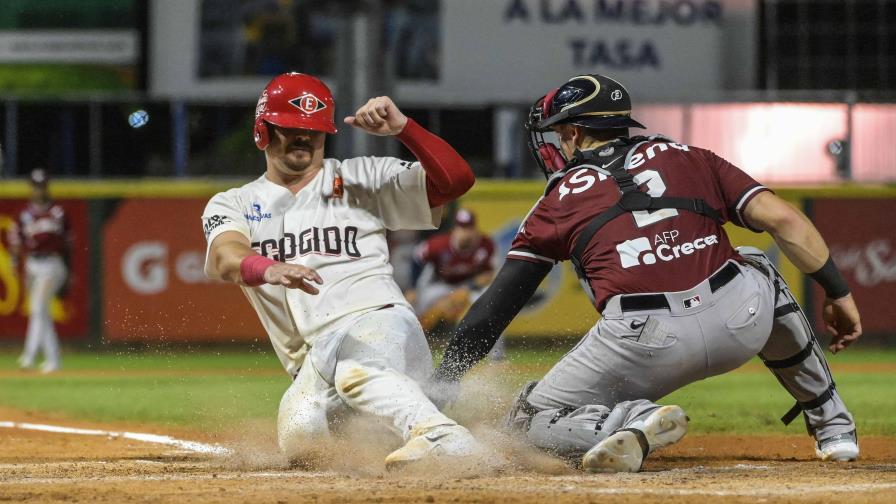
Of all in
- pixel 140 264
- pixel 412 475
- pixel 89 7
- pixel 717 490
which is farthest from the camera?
pixel 89 7

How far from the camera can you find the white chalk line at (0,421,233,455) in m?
6.73

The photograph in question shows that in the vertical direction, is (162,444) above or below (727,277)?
below

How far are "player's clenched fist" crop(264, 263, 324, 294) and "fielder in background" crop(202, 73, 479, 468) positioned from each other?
32 centimetres

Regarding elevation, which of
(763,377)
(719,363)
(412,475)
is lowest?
(763,377)

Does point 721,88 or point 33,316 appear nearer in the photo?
point 33,316

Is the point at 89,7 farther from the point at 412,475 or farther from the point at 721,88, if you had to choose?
the point at 412,475

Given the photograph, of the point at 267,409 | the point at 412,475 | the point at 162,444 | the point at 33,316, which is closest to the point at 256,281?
the point at 412,475

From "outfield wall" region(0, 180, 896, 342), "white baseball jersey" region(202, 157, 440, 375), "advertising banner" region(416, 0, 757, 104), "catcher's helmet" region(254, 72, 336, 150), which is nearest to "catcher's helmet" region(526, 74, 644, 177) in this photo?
"white baseball jersey" region(202, 157, 440, 375)

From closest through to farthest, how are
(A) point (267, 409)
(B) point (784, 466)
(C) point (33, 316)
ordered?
(B) point (784, 466), (A) point (267, 409), (C) point (33, 316)

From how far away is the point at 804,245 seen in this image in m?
5.30

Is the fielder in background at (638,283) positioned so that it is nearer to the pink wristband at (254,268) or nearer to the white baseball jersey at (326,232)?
the white baseball jersey at (326,232)

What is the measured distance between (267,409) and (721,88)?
38.8 feet

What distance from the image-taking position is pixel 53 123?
15.8m

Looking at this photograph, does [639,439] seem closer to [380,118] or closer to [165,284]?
[380,118]
